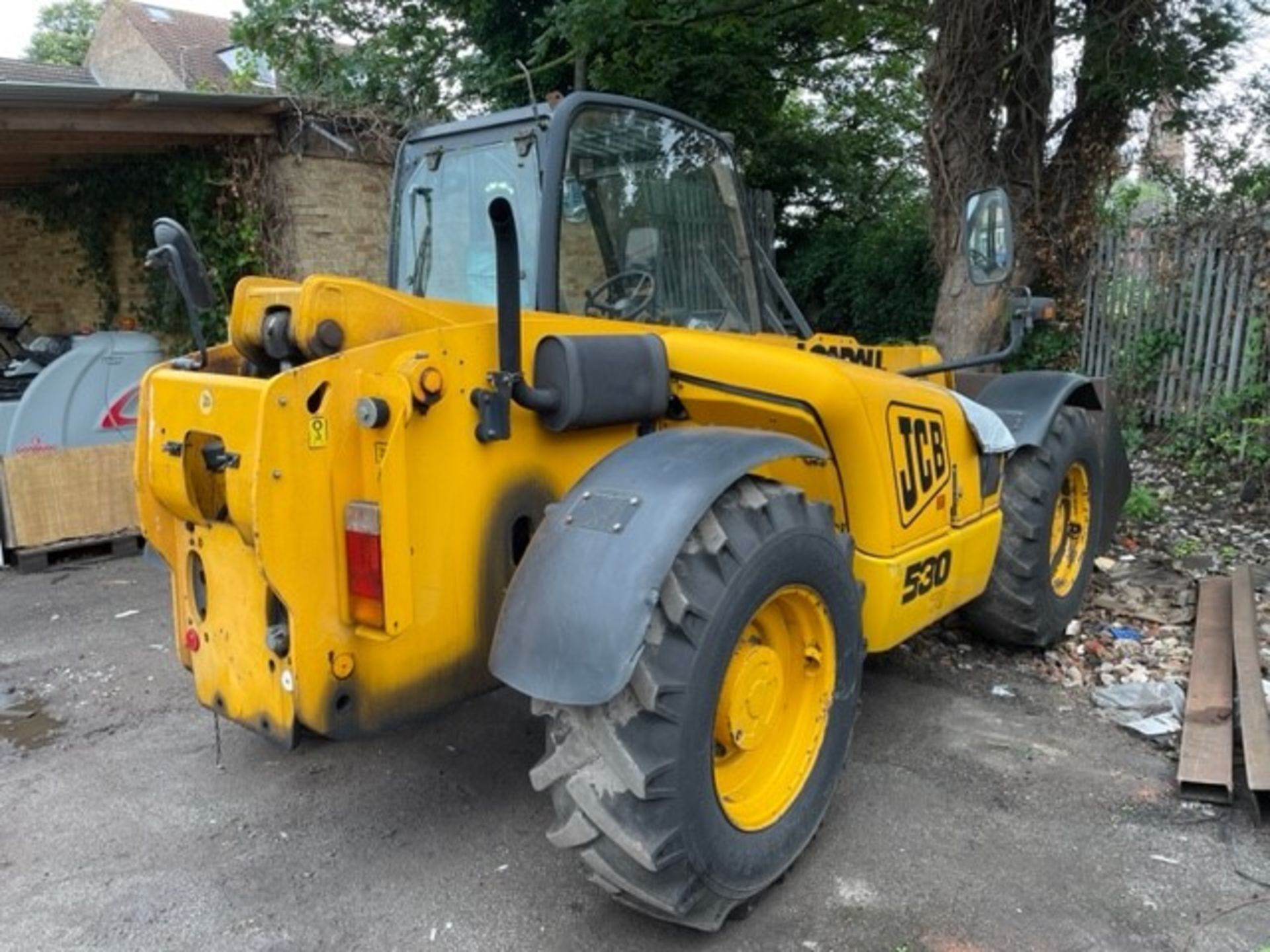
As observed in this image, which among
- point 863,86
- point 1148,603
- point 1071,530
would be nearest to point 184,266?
point 1071,530

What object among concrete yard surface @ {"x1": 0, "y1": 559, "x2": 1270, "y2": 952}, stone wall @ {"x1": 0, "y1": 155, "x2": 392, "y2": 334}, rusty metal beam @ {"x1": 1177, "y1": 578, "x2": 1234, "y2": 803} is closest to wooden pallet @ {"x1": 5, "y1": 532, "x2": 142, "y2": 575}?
concrete yard surface @ {"x1": 0, "y1": 559, "x2": 1270, "y2": 952}

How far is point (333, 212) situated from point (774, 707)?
7643 mm

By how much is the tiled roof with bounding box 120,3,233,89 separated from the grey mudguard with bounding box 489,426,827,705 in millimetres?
36484

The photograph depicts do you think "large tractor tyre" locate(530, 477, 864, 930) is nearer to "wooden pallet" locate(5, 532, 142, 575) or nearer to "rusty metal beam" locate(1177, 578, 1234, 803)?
"rusty metal beam" locate(1177, 578, 1234, 803)

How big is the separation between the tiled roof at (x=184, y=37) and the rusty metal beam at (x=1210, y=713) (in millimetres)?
36233

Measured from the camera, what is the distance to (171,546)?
258cm

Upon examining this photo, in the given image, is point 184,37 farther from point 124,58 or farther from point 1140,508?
point 1140,508

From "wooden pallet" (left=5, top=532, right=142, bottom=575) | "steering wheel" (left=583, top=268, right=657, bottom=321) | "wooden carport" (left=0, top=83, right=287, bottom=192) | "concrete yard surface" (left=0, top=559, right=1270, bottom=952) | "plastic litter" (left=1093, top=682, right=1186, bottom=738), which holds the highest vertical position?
"wooden carport" (left=0, top=83, right=287, bottom=192)

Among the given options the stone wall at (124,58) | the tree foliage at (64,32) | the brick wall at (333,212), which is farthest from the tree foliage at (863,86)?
the tree foliage at (64,32)

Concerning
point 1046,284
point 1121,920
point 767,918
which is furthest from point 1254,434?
point 767,918

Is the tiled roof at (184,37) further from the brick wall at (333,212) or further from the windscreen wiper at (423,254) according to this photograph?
the windscreen wiper at (423,254)

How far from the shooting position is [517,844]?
2.81m

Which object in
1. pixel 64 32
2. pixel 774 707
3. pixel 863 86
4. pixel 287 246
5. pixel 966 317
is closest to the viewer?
pixel 774 707

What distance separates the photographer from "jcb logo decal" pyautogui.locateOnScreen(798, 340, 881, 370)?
3486mm
